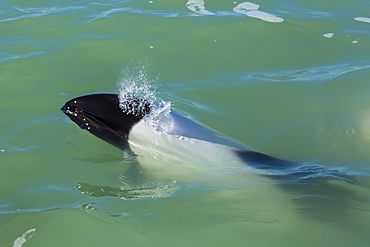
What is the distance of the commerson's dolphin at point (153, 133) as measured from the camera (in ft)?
15.3

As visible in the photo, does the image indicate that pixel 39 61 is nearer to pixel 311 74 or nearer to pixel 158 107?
pixel 158 107

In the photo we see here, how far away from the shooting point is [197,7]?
29.7ft

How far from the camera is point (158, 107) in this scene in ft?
15.9

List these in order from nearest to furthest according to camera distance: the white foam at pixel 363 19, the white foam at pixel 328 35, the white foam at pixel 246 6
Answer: the white foam at pixel 328 35 → the white foam at pixel 363 19 → the white foam at pixel 246 6

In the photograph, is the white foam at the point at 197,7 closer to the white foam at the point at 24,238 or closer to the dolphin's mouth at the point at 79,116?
the dolphin's mouth at the point at 79,116

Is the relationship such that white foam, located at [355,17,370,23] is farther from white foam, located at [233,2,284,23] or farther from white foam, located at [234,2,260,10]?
white foam, located at [234,2,260,10]

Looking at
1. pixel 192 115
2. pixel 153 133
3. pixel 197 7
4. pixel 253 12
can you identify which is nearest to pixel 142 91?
pixel 192 115

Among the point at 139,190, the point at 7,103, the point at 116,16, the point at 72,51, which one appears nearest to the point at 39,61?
the point at 72,51

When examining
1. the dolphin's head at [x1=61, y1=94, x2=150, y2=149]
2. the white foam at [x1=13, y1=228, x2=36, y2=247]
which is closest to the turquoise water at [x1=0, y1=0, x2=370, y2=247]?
the white foam at [x1=13, y1=228, x2=36, y2=247]

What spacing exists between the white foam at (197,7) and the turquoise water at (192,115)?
4 centimetres

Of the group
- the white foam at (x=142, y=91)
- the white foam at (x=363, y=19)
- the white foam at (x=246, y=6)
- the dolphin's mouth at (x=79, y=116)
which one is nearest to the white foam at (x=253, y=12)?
the white foam at (x=246, y=6)

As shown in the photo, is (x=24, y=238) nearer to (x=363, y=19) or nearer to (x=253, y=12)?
(x=253, y=12)

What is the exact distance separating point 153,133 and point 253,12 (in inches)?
195

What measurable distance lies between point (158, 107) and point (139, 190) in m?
0.98
